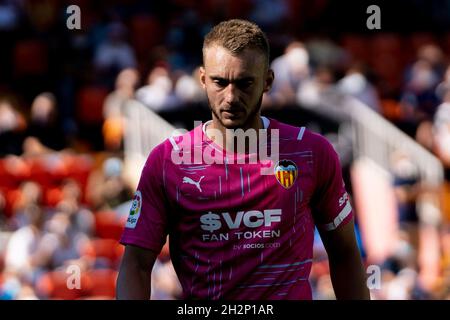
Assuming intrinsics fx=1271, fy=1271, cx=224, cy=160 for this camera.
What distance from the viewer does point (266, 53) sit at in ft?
15.8

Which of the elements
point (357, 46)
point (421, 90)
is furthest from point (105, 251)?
point (357, 46)

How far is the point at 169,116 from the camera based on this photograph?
16.5 meters

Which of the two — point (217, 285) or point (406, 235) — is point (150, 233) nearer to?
point (217, 285)

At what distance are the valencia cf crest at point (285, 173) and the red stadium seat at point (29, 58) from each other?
14.1 m

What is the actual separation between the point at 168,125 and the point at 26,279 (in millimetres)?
3213

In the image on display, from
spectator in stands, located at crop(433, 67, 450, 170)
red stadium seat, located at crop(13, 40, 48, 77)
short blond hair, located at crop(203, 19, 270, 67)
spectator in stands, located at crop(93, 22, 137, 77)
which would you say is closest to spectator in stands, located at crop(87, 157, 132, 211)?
spectator in stands, located at crop(93, 22, 137, 77)

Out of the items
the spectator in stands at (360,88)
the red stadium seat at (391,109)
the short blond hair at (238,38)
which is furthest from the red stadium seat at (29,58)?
the short blond hair at (238,38)

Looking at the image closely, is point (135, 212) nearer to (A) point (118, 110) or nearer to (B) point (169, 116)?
(B) point (169, 116)

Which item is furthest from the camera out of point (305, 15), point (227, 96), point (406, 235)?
point (305, 15)

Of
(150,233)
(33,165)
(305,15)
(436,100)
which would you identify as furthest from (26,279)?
(150,233)

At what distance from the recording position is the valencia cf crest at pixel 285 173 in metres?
4.93

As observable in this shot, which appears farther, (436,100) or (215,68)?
(436,100)

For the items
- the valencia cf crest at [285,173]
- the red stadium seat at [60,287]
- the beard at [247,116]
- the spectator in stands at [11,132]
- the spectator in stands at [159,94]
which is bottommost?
the red stadium seat at [60,287]

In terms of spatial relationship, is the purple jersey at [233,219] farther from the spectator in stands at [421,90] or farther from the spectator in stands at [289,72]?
the spectator in stands at [421,90]
